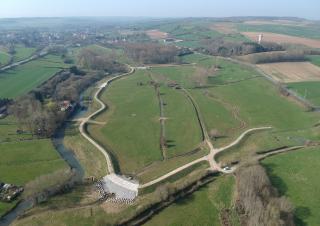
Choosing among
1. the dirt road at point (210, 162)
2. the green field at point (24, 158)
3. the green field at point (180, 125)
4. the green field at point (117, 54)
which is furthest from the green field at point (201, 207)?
the green field at point (117, 54)

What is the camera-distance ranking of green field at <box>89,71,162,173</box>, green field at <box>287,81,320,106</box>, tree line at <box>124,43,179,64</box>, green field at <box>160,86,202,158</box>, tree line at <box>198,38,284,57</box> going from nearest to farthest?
green field at <box>89,71,162,173</box>
green field at <box>160,86,202,158</box>
green field at <box>287,81,320,106</box>
tree line at <box>124,43,179,64</box>
tree line at <box>198,38,284,57</box>

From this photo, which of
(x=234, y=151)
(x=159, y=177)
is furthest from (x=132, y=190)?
(x=234, y=151)

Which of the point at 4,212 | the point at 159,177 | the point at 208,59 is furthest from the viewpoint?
the point at 208,59

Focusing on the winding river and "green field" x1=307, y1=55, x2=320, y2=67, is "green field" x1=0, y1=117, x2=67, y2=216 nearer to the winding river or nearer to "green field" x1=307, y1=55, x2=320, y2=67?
the winding river

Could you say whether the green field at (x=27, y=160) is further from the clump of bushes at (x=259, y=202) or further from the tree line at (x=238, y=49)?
the tree line at (x=238, y=49)

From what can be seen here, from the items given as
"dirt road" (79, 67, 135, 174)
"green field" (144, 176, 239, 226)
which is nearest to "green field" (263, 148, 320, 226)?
"green field" (144, 176, 239, 226)

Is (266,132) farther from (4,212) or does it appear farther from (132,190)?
(4,212)
